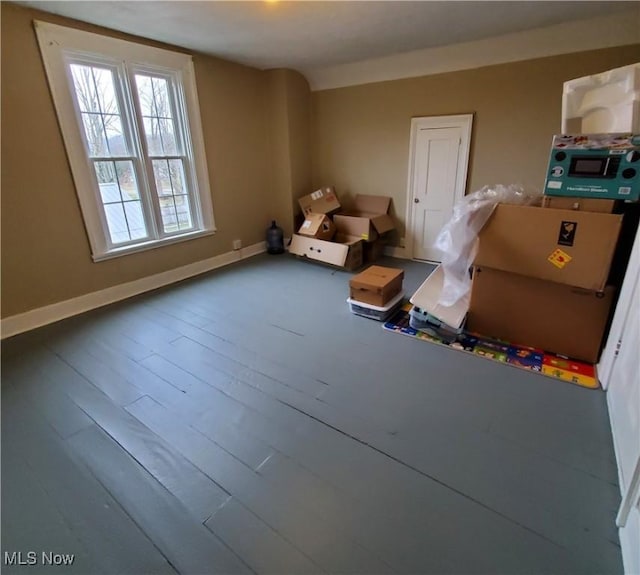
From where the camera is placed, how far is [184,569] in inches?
47.8

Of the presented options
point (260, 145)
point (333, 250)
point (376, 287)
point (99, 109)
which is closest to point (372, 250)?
point (333, 250)

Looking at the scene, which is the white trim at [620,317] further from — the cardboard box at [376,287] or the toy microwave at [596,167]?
the cardboard box at [376,287]

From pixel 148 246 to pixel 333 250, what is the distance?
2.11 meters

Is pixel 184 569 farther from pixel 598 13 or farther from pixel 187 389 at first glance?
pixel 598 13

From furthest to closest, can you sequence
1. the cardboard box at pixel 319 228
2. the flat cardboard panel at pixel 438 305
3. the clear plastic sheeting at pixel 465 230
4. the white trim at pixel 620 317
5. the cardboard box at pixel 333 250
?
the cardboard box at pixel 319 228
the cardboard box at pixel 333 250
the flat cardboard panel at pixel 438 305
the clear plastic sheeting at pixel 465 230
the white trim at pixel 620 317

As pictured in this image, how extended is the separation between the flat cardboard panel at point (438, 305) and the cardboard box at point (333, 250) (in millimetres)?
1414

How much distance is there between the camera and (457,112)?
12.8 feet

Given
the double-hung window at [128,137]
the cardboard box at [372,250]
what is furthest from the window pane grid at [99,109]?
the cardboard box at [372,250]

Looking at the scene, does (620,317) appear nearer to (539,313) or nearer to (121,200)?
(539,313)

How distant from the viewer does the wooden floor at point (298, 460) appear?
Answer: 1.26 metres

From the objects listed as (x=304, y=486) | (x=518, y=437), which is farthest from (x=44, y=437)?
(x=518, y=437)

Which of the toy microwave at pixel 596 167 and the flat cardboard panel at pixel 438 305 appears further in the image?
the flat cardboard panel at pixel 438 305

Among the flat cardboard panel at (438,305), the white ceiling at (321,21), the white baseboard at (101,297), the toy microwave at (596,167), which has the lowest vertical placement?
the white baseboard at (101,297)

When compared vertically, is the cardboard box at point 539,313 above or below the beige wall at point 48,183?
below
